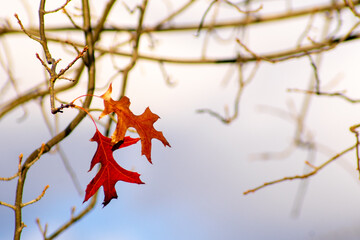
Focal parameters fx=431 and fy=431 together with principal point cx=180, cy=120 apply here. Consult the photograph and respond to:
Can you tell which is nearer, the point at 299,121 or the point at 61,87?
the point at 61,87

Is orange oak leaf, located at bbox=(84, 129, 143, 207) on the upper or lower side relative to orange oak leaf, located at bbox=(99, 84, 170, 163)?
lower

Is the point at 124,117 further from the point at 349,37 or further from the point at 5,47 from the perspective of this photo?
the point at 5,47

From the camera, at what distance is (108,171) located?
1.75m

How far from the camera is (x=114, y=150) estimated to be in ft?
5.55

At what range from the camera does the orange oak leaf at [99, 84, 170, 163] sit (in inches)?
65.9

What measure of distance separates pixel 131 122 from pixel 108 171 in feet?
0.73

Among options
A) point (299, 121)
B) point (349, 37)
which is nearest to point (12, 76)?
point (299, 121)

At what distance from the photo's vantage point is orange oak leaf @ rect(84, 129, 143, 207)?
171cm

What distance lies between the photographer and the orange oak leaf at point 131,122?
1673 mm

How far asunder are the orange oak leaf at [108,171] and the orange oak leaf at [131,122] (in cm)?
5

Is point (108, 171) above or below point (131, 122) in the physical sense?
below

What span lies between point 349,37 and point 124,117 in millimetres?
2154

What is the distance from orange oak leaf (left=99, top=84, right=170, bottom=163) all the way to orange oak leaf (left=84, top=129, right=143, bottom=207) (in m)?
0.05

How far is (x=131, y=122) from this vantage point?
173 cm
